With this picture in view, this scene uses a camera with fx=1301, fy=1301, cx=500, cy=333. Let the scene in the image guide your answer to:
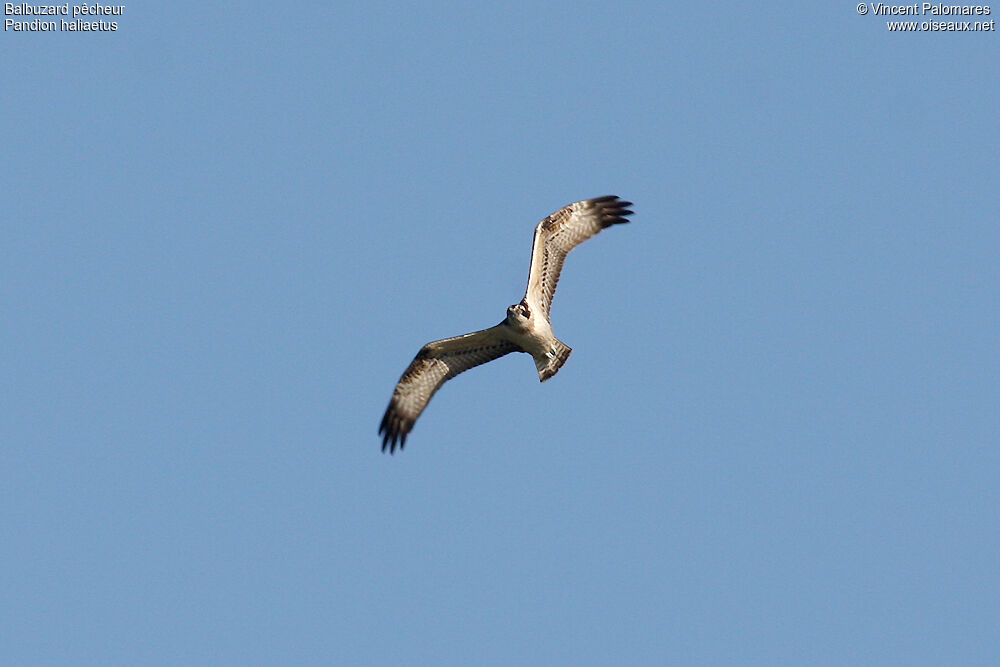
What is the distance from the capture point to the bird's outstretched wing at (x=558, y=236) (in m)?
22.3

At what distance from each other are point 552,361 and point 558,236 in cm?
219

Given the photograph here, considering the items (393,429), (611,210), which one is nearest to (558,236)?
(611,210)

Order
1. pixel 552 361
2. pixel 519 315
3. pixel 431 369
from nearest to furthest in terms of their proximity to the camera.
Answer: pixel 519 315, pixel 552 361, pixel 431 369

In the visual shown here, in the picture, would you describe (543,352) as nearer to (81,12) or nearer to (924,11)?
(924,11)

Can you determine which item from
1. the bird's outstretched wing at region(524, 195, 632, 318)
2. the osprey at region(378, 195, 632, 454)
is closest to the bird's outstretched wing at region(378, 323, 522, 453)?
the osprey at region(378, 195, 632, 454)

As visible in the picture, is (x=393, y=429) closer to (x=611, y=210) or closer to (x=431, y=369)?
(x=431, y=369)

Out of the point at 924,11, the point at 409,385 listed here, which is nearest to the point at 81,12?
the point at 409,385

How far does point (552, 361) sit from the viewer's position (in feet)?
74.5

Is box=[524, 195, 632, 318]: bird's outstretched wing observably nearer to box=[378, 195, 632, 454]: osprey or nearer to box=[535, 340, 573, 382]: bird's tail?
box=[378, 195, 632, 454]: osprey

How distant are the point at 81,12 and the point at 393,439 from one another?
39.4ft

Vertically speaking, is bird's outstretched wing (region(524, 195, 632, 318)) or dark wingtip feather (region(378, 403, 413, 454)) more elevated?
bird's outstretched wing (region(524, 195, 632, 318))

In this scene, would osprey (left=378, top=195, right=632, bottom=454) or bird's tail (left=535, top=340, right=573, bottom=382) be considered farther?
bird's tail (left=535, top=340, right=573, bottom=382)

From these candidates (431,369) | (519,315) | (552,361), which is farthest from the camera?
(431,369)

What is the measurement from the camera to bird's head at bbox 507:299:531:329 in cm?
2197
